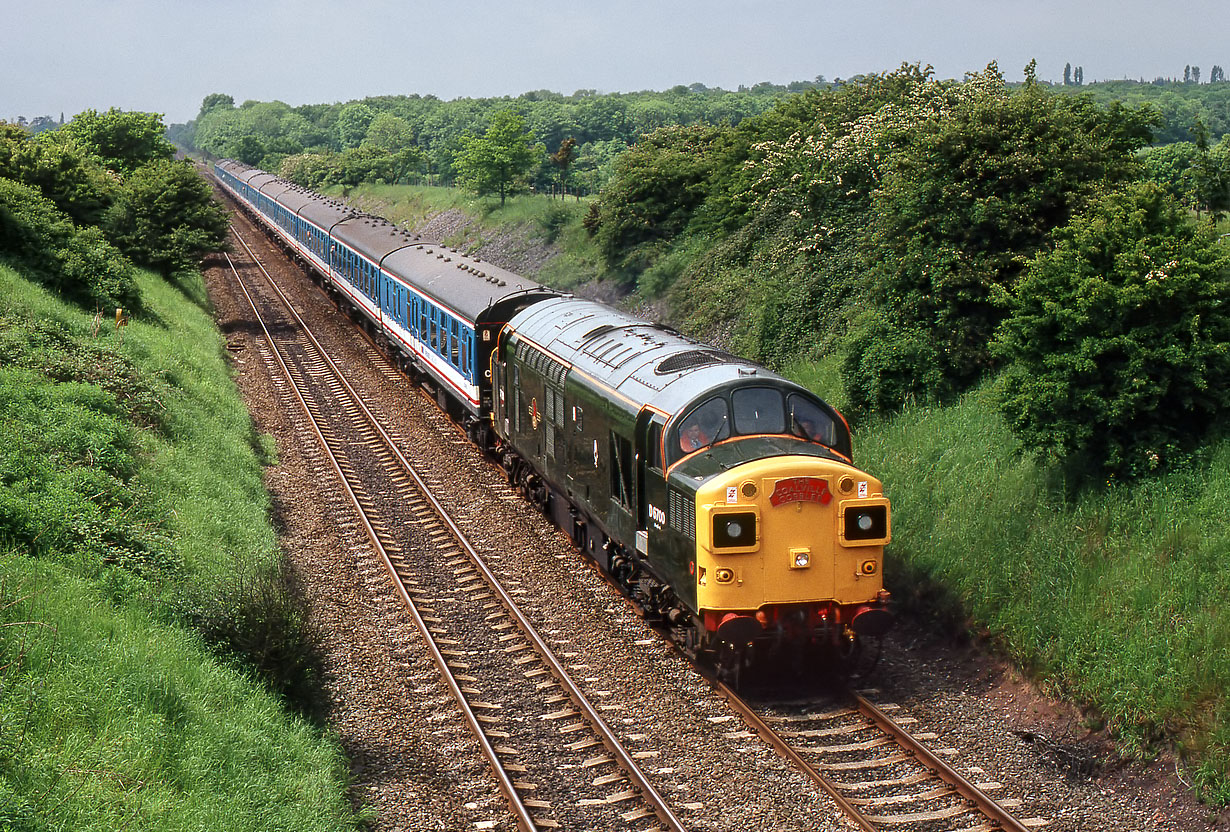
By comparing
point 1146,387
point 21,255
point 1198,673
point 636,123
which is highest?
point 636,123

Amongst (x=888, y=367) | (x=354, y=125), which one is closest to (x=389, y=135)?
(x=354, y=125)

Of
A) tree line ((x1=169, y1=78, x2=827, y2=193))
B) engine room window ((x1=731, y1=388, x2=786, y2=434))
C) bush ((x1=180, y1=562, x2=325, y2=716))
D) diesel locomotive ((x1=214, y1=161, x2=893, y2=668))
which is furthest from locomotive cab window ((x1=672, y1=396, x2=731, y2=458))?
tree line ((x1=169, y1=78, x2=827, y2=193))

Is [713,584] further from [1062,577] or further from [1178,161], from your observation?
[1178,161]

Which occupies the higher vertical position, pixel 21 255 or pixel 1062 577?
pixel 21 255

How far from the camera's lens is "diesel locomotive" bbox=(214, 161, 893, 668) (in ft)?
39.4

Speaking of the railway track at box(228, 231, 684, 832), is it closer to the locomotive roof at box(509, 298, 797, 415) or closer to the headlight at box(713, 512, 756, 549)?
the headlight at box(713, 512, 756, 549)

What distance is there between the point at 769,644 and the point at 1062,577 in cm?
369

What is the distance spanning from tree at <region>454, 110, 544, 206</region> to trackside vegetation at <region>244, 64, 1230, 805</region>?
38.4 metres

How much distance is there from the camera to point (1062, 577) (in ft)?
42.9

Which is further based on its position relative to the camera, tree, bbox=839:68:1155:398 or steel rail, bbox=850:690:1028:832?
tree, bbox=839:68:1155:398

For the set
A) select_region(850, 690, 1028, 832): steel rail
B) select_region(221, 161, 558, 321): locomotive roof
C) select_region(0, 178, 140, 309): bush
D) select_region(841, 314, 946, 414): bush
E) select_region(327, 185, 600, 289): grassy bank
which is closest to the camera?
select_region(850, 690, 1028, 832): steel rail

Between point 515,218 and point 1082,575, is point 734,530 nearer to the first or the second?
point 1082,575

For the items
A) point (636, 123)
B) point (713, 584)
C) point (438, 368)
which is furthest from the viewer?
point (636, 123)

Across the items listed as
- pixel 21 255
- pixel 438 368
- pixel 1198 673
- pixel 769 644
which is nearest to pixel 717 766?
pixel 769 644
